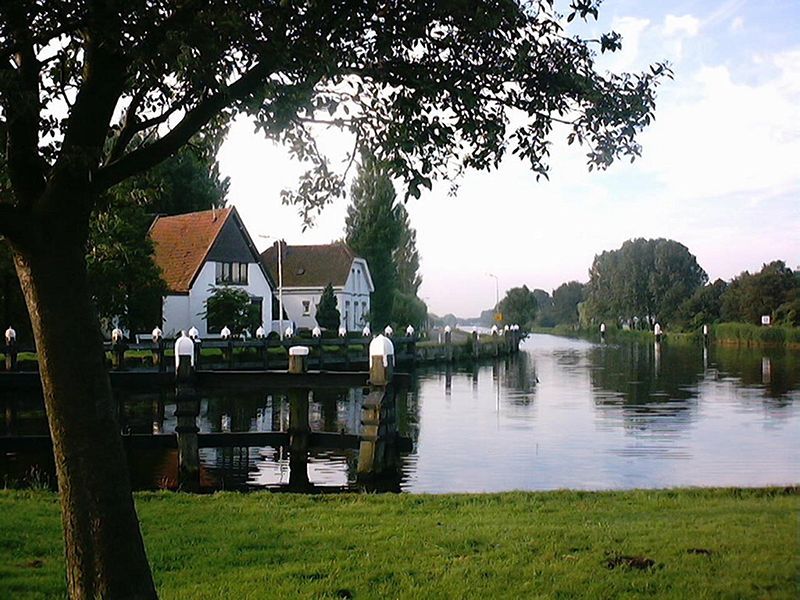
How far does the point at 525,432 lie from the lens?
2058cm

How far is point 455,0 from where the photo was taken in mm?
5500

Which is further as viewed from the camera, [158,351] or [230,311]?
[230,311]

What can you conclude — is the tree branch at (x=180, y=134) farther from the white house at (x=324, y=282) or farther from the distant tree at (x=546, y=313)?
the distant tree at (x=546, y=313)

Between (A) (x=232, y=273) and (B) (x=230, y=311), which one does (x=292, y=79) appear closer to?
(B) (x=230, y=311)

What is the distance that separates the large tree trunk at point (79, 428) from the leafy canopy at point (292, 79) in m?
0.27

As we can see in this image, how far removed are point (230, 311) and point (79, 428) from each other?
44.3 m

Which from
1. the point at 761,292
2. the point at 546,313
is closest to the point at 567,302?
the point at 546,313

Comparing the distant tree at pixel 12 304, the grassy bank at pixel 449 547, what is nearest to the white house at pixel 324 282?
the distant tree at pixel 12 304

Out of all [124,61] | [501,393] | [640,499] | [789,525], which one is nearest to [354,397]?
[501,393]

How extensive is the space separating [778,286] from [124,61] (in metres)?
70.6

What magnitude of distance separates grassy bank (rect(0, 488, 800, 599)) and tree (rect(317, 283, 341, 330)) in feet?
171

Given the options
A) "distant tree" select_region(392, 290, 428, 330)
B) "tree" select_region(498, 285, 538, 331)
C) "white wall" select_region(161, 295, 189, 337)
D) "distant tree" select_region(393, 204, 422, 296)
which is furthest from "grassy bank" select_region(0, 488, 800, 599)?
"tree" select_region(498, 285, 538, 331)

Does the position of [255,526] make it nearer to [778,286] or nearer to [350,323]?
[350,323]

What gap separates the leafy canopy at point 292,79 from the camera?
204 inches
